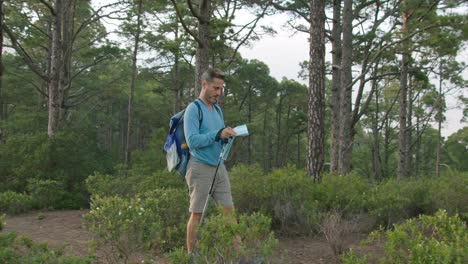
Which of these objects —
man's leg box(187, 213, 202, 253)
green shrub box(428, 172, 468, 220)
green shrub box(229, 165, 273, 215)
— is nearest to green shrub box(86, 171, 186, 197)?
green shrub box(229, 165, 273, 215)

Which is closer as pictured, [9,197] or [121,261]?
[121,261]

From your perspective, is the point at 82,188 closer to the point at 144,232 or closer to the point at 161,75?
the point at 144,232

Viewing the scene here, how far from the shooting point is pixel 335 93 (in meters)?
12.9

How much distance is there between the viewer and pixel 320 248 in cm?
517

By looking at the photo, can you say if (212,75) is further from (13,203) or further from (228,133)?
(13,203)

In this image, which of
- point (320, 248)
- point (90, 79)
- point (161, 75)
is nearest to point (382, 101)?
point (161, 75)

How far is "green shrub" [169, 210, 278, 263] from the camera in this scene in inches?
100

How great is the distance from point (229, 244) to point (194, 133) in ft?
3.55

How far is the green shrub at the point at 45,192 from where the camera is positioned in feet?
29.2

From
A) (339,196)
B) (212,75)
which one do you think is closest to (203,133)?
(212,75)

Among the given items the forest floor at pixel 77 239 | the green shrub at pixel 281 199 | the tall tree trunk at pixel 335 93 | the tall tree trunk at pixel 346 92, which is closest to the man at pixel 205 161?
the forest floor at pixel 77 239

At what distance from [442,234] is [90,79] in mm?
27375

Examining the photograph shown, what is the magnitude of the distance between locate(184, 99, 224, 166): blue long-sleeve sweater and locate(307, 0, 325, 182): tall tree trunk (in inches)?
155

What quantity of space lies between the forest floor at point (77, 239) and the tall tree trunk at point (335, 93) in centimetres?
625
